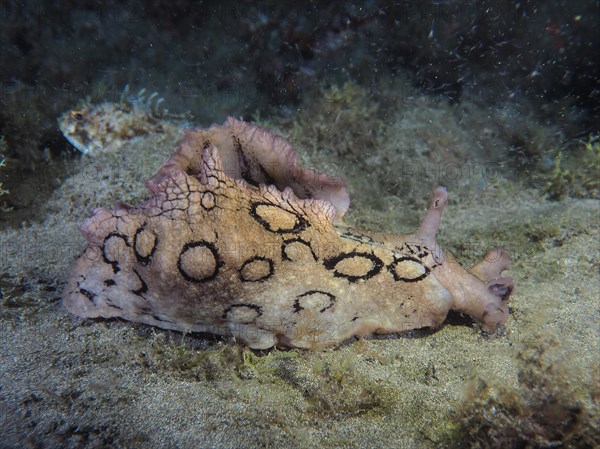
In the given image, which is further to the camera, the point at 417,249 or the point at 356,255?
the point at 417,249

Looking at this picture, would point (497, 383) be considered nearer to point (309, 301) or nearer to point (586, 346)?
point (586, 346)

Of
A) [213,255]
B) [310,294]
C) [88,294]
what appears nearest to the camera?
[213,255]

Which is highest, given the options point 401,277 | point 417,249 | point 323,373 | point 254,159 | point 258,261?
point 254,159

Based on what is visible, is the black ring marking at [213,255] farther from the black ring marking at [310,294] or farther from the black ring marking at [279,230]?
the black ring marking at [310,294]

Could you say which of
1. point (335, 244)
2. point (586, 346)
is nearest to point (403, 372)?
point (335, 244)

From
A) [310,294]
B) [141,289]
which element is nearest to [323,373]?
[310,294]

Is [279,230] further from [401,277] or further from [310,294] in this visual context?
[401,277]

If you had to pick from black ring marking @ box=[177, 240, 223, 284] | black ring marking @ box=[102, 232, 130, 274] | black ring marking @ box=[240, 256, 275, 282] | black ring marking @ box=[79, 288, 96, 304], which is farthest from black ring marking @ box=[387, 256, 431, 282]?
black ring marking @ box=[79, 288, 96, 304]
